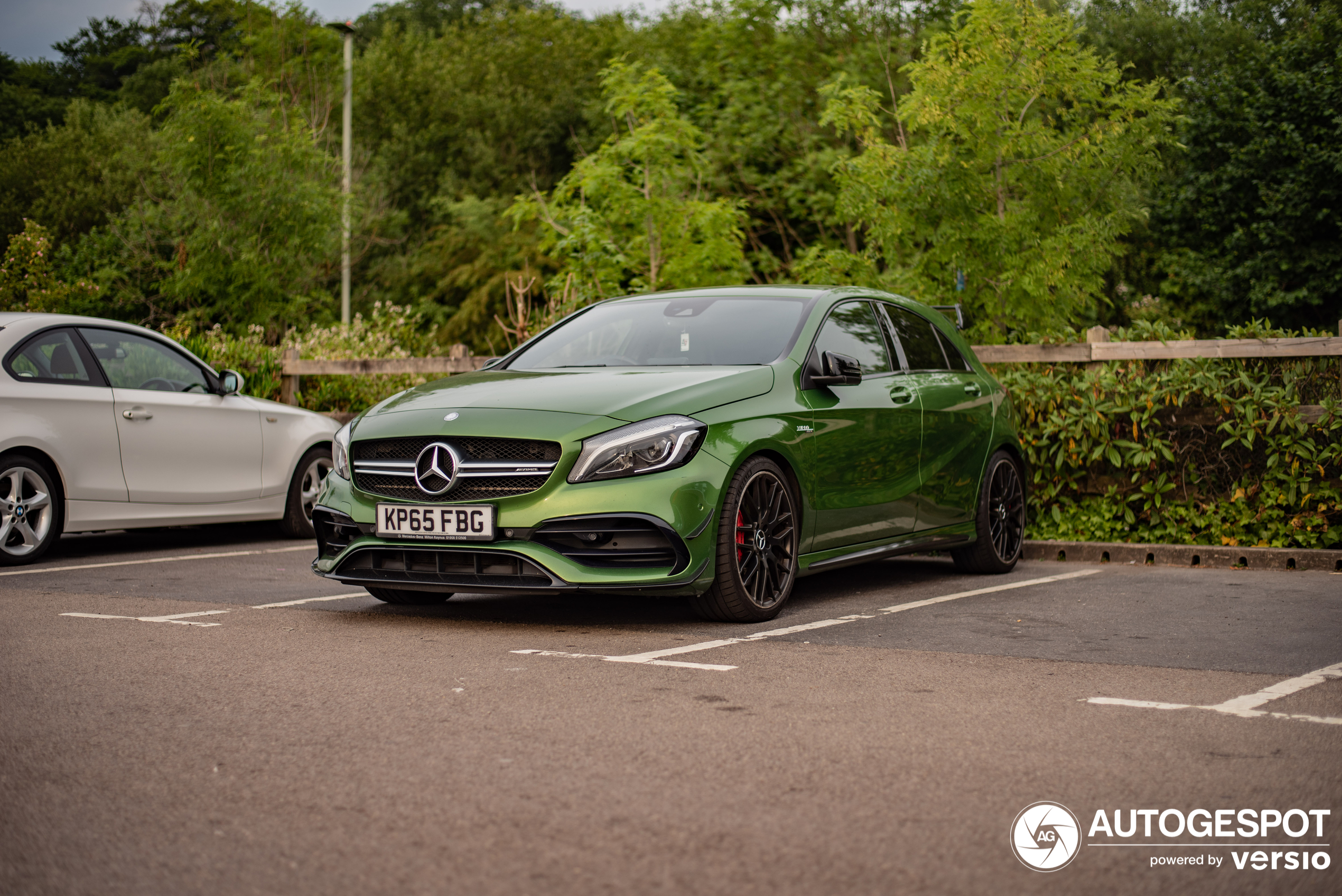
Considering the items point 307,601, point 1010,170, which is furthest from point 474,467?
point 1010,170

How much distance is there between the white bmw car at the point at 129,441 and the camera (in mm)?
8805

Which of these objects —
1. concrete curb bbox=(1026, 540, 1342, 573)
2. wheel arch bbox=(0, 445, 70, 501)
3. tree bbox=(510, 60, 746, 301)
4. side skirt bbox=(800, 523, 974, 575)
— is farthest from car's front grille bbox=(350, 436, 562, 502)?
tree bbox=(510, 60, 746, 301)

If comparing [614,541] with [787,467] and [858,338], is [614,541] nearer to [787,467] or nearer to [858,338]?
[787,467]

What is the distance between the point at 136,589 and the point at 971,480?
15.9 feet

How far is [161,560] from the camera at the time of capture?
9266mm

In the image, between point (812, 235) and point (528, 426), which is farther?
point (812, 235)

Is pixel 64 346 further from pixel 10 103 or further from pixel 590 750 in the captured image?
pixel 10 103

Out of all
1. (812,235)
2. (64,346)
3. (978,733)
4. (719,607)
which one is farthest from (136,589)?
(812,235)

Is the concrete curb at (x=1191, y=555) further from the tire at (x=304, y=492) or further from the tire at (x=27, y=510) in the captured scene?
the tire at (x=27, y=510)

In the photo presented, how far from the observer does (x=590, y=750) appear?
409 centimetres

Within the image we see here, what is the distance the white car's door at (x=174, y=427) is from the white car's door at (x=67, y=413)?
0.33 feet

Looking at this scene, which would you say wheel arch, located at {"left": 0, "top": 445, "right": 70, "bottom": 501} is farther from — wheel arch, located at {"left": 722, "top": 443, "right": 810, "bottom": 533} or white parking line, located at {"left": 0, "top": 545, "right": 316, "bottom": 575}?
wheel arch, located at {"left": 722, "top": 443, "right": 810, "bottom": 533}

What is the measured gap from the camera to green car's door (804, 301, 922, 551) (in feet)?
22.8

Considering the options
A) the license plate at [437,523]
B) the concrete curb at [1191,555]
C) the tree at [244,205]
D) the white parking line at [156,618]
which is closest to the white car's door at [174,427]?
the white parking line at [156,618]
